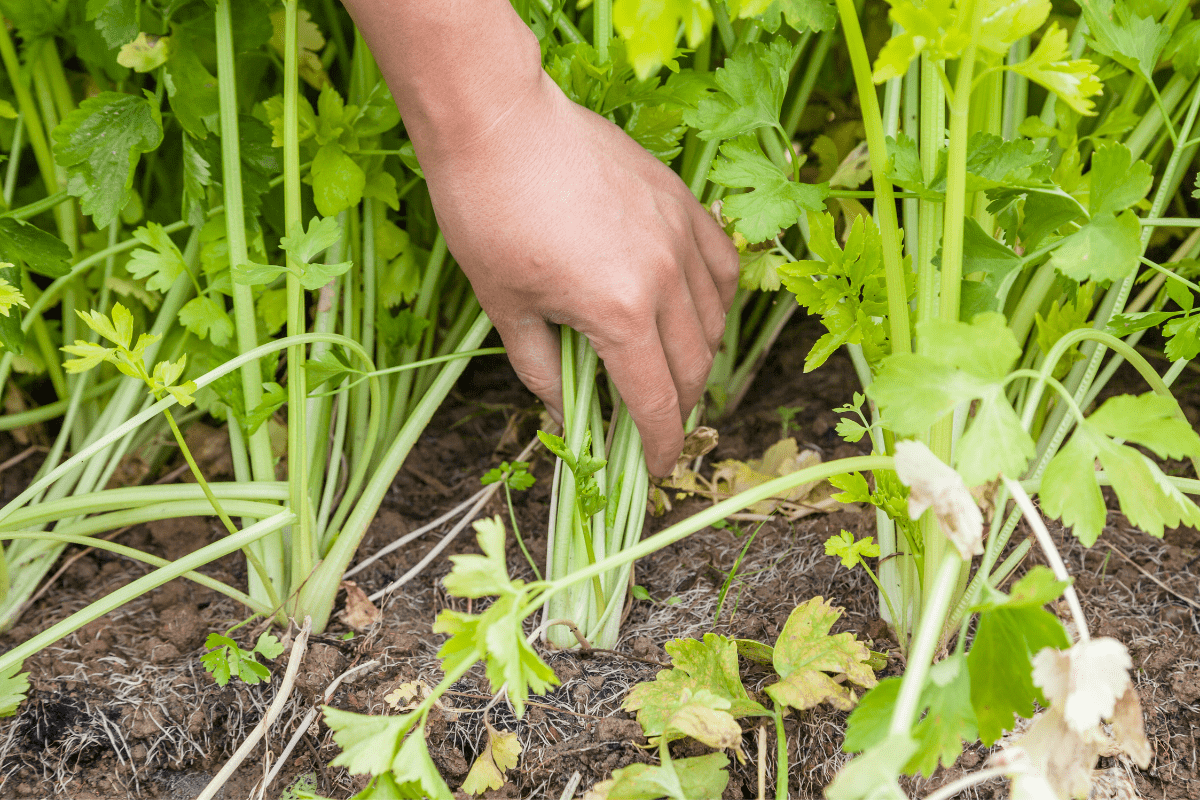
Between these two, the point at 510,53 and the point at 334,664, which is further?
the point at 334,664

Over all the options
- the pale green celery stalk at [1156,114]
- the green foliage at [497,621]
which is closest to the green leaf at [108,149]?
the green foliage at [497,621]

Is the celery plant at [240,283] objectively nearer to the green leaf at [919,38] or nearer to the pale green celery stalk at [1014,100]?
the green leaf at [919,38]

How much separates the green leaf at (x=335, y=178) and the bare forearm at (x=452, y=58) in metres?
0.18

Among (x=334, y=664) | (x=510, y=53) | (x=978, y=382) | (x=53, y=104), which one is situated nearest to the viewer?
(x=978, y=382)

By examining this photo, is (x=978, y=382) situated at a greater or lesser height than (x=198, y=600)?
greater

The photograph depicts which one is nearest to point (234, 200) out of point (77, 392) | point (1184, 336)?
point (77, 392)

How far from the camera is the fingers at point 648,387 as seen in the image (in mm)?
845

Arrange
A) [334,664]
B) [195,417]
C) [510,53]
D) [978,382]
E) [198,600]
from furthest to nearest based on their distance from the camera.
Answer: [195,417] → [198,600] → [334,664] → [510,53] → [978,382]

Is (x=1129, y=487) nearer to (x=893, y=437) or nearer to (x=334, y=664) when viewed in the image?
(x=893, y=437)

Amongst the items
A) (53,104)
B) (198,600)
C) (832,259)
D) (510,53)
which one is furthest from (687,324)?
(53,104)

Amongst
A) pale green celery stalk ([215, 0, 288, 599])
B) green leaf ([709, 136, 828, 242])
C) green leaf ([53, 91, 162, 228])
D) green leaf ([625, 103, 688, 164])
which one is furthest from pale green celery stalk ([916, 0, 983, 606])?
green leaf ([53, 91, 162, 228])

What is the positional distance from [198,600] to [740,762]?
76 centimetres

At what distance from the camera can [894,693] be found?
1.82ft

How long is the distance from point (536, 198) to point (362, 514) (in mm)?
478
